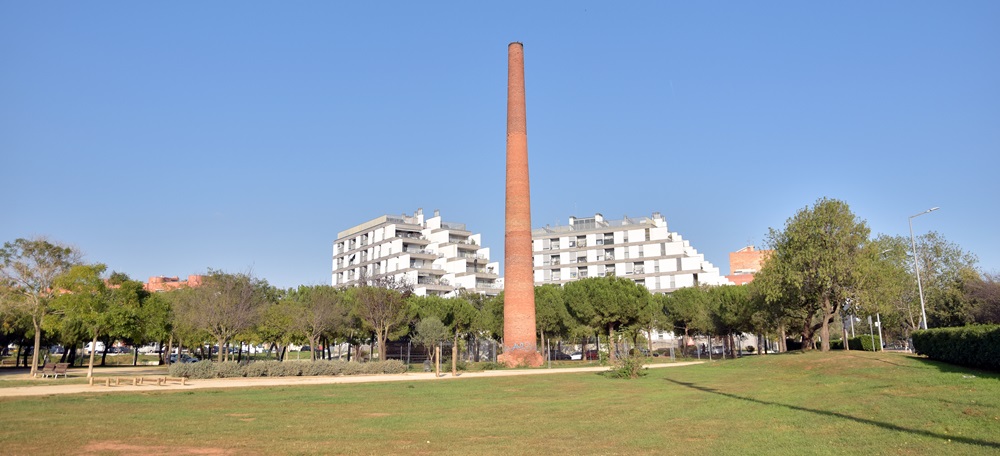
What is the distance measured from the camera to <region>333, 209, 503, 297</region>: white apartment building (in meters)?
113

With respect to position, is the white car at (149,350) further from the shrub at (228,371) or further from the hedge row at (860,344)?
the hedge row at (860,344)

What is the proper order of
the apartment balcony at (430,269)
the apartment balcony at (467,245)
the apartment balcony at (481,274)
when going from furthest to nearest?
the apartment balcony at (467,245) < the apartment balcony at (481,274) < the apartment balcony at (430,269)

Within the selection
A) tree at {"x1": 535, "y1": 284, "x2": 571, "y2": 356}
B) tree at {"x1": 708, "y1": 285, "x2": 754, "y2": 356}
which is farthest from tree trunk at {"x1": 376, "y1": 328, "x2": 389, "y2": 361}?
tree at {"x1": 708, "y1": 285, "x2": 754, "y2": 356}

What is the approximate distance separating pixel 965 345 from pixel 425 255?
312ft

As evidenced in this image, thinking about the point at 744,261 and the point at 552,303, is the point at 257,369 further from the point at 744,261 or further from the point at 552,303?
the point at 744,261

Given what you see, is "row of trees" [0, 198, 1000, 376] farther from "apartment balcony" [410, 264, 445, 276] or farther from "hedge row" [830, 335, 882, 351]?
"apartment balcony" [410, 264, 445, 276]

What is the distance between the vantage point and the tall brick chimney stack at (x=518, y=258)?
2003 inches

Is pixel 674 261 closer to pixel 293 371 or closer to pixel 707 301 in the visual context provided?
pixel 707 301

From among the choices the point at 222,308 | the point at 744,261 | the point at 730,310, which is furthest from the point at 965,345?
the point at 744,261

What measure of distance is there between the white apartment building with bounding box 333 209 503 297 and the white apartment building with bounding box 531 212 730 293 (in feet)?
34.3

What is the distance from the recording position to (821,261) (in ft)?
136

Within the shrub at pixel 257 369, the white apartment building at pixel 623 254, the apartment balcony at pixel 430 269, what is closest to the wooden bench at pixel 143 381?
the shrub at pixel 257 369

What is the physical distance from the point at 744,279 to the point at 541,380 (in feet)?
332

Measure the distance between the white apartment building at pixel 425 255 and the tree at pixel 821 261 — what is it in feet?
233
